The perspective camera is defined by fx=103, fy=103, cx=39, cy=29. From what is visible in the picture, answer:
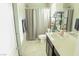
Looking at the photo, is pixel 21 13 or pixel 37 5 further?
pixel 21 13

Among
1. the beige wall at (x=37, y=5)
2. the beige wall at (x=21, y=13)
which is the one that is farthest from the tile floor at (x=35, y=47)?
the beige wall at (x=37, y=5)

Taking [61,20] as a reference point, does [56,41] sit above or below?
below

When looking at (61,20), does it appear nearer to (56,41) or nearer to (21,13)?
(56,41)

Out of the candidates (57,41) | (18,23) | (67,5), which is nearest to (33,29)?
(18,23)

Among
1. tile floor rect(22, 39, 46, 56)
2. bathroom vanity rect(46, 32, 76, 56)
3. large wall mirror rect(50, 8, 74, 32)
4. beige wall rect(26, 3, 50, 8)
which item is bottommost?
tile floor rect(22, 39, 46, 56)

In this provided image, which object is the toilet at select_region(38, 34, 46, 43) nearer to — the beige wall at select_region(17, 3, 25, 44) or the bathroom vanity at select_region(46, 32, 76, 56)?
the bathroom vanity at select_region(46, 32, 76, 56)

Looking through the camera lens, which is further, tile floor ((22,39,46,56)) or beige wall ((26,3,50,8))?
tile floor ((22,39,46,56))

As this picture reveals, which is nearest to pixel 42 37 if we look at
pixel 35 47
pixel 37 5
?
pixel 35 47

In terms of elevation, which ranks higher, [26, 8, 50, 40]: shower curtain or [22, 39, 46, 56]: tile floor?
[26, 8, 50, 40]: shower curtain

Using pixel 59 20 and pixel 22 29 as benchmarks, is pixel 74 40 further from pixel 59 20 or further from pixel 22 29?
pixel 22 29

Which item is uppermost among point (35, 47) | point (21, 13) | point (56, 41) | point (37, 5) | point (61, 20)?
point (37, 5)

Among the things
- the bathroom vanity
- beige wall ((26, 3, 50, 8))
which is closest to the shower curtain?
beige wall ((26, 3, 50, 8))

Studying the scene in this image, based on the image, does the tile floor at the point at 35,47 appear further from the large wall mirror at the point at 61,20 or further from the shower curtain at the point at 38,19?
the large wall mirror at the point at 61,20

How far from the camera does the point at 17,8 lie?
5.81 ft
